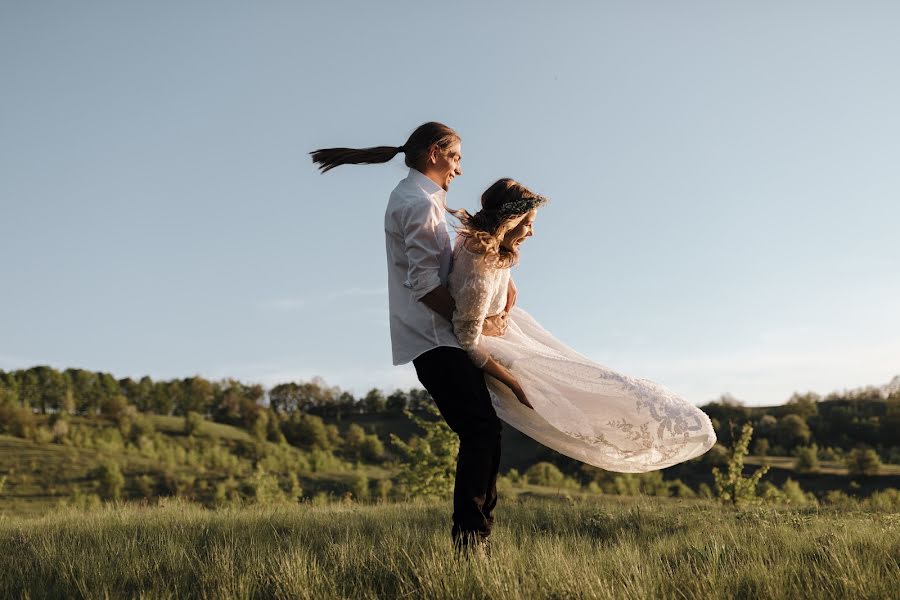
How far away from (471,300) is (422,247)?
365 millimetres

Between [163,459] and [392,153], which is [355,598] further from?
[163,459]

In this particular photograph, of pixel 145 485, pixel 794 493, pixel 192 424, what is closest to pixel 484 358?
pixel 794 493

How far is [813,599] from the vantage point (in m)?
2.74

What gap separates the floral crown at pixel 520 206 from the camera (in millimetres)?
3533

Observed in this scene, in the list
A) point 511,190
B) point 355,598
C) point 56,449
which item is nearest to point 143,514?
point 355,598

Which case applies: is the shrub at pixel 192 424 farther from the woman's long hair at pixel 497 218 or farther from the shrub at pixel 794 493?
the woman's long hair at pixel 497 218

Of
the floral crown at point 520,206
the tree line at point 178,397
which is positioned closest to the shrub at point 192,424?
the tree line at point 178,397

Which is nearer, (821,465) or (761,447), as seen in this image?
(821,465)

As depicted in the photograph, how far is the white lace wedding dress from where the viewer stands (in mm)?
4004

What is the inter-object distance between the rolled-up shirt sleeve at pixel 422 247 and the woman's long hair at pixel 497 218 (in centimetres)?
17

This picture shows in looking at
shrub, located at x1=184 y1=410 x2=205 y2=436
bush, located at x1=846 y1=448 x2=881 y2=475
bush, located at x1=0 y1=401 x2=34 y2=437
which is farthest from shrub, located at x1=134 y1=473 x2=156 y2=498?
bush, located at x1=846 y1=448 x2=881 y2=475

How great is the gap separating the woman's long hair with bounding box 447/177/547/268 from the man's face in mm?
262

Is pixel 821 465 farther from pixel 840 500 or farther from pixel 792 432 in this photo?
pixel 840 500

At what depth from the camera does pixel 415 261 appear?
3459mm
